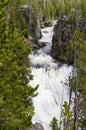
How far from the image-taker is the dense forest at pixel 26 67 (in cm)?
2141

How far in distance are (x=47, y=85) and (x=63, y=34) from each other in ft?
33.2

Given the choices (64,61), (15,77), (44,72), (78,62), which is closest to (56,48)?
(64,61)

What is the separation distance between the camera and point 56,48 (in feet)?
182

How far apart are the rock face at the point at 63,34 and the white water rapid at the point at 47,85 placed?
1164 millimetres

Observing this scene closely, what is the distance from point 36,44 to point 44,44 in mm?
1222

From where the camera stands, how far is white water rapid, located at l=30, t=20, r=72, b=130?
43.8m

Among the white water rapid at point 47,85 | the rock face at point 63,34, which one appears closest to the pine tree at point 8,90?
the white water rapid at point 47,85

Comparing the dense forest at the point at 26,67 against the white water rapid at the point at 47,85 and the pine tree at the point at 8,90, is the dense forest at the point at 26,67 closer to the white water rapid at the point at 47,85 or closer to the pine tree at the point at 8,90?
the pine tree at the point at 8,90

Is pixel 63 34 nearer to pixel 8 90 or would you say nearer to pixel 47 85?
pixel 47 85

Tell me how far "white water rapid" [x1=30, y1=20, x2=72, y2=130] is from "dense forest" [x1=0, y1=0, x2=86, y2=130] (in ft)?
3.95

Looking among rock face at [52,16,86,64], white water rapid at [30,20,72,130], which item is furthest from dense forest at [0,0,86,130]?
white water rapid at [30,20,72,130]

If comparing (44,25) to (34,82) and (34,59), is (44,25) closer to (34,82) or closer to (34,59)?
(34,59)

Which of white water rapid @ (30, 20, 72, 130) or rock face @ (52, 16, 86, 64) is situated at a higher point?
rock face @ (52, 16, 86, 64)

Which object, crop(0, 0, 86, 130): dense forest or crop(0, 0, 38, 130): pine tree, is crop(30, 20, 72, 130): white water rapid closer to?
crop(0, 0, 86, 130): dense forest
